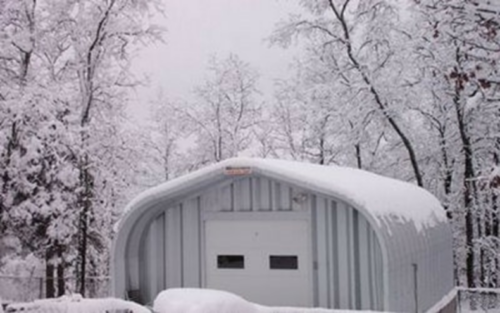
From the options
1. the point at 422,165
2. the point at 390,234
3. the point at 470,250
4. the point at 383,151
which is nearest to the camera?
the point at 390,234

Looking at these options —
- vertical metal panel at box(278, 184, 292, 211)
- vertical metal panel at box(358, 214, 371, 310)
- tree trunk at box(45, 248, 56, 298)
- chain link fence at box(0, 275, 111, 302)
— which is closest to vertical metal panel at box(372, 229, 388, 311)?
vertical metal panel at box(358, 214, 371, 310)

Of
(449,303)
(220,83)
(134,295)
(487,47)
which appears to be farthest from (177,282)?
(220,83)

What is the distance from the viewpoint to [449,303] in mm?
17781

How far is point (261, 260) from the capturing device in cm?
1425

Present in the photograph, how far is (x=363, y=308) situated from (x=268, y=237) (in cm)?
214

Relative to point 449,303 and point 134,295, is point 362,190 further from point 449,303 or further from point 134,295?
point 449,303

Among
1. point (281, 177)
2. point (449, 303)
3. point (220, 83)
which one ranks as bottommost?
point (449, 303)

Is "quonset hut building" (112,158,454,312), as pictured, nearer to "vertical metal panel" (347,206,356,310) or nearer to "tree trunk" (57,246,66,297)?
"vertical metal panel" (347,206,356,310)

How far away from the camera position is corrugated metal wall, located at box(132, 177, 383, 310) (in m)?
13.2

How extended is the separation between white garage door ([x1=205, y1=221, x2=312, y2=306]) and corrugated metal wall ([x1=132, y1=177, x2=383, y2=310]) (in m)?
0.18

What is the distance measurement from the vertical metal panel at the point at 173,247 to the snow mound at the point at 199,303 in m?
5.43

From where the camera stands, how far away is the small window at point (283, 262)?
13984 millimetres

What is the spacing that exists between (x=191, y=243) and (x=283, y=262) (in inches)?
72.2

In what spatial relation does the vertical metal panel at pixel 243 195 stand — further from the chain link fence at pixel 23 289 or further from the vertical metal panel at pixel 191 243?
the chain link fence at pixel 23 289
